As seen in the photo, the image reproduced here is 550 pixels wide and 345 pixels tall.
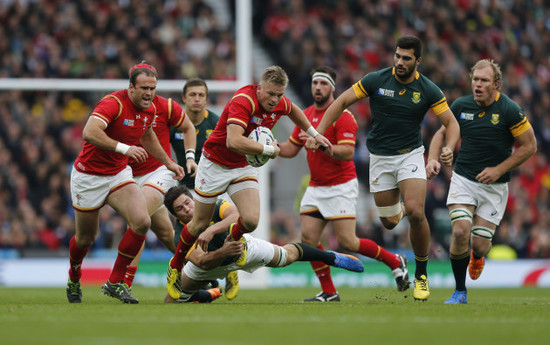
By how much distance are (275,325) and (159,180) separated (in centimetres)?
440

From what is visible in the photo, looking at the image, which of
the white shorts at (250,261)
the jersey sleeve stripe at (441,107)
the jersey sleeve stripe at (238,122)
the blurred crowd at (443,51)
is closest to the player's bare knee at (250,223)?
the white shorts at (250,261)

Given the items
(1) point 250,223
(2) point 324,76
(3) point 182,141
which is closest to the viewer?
(1) point 250,223

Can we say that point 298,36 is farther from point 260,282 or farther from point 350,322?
point 350,322

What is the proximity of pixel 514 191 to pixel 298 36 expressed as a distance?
6663 mm

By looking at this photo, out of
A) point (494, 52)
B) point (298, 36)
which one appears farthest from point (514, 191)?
point (298, 36)

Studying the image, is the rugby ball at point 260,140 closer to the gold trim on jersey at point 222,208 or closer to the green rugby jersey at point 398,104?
the gold trim on jersey at point 222,208

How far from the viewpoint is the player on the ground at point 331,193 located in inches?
400

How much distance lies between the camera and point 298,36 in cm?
2164

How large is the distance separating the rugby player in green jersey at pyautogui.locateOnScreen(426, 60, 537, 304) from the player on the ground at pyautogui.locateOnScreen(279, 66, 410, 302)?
1.44 metres

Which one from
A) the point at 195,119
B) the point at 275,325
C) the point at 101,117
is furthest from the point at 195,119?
the point at 275,325

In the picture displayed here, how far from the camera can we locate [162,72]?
17938mm

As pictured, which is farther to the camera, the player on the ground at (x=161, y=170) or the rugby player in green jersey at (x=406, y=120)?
the player on the ground at (x=161, y=170)

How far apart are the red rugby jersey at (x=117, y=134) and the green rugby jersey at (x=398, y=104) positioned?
232 cm

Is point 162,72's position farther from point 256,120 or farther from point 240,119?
point 240,119
